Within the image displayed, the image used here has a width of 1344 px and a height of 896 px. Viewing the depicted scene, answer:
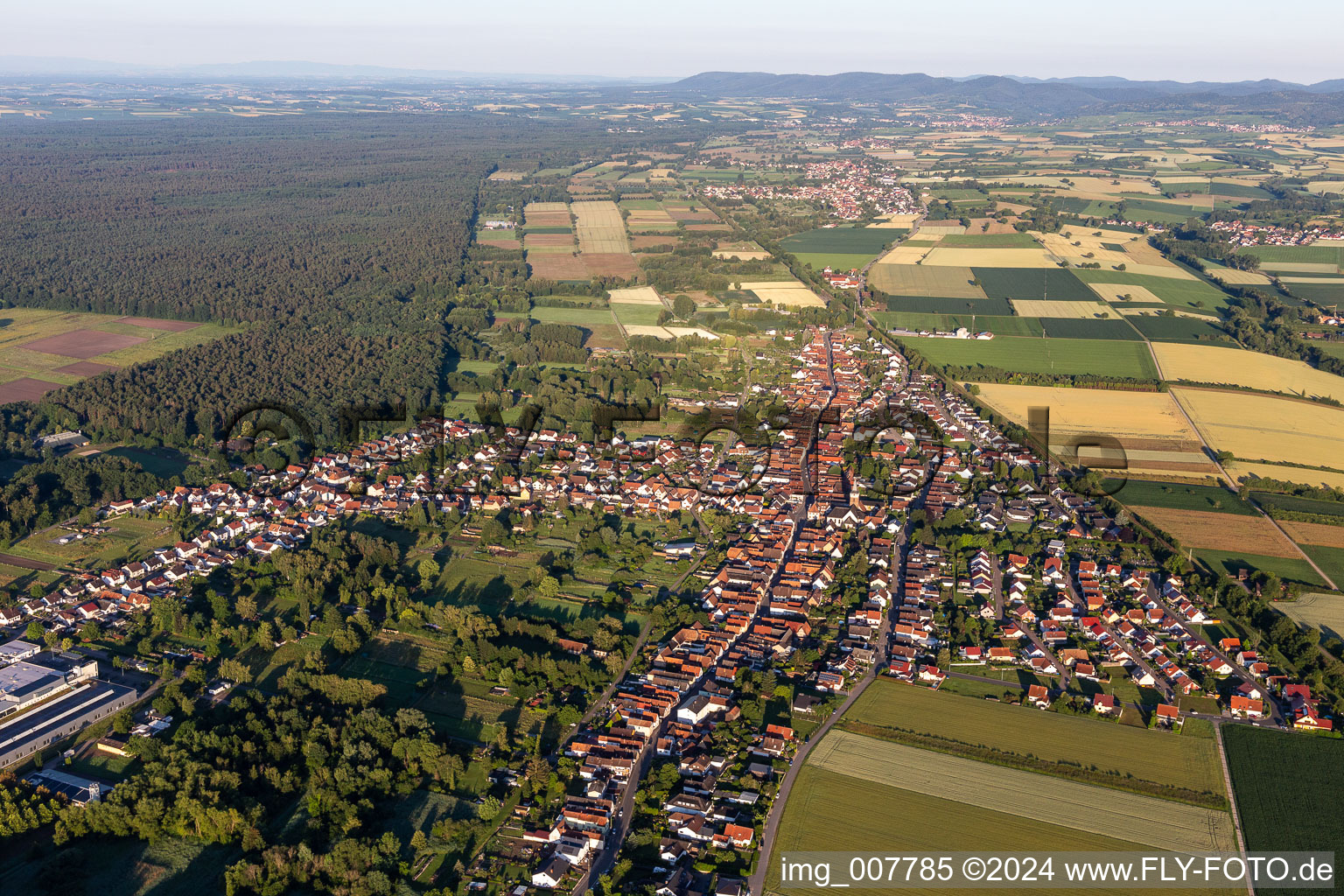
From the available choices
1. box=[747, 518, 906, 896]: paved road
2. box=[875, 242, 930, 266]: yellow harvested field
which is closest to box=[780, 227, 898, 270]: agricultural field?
box=[875, 242, 930, 266]: yellow harvested field

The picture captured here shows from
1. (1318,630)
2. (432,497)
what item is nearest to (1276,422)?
Answer: (1318,630)

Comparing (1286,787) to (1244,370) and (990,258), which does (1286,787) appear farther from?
(990,258)

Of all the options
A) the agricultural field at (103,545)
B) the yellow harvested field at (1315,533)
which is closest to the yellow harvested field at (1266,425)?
the yellow harvested field at (1315,533)

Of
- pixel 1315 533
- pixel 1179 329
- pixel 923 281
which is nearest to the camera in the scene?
pixel 1315 533

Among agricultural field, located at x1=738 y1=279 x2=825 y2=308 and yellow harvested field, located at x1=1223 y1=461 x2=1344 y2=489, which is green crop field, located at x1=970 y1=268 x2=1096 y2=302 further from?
yellow harvested field, located at x1=1223 y1=461 x2=1344 y2=489

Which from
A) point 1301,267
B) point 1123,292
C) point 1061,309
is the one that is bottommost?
point 1061,309

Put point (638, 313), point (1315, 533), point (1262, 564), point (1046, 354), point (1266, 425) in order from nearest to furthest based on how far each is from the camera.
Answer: point (1262, 564)
point (1315, 533)
point (1266, 425)
point (1046, 354)
point (638, 313)

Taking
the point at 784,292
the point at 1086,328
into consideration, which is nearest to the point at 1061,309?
the point at 1086,328
